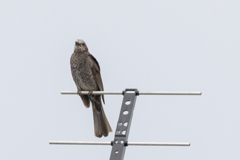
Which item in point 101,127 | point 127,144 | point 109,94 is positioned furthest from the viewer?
point 101,127

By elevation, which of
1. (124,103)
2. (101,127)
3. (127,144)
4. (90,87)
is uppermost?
(90,87)

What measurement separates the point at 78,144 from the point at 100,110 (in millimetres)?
2602

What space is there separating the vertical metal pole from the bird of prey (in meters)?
2.56

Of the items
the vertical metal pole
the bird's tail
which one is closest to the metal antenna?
the vertical metal pole

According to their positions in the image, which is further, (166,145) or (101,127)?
(101,127)

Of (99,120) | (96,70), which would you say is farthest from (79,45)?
(99,120)

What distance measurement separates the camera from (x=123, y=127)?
295 inches

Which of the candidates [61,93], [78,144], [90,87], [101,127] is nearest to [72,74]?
[90,87]

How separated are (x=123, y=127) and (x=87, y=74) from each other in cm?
301

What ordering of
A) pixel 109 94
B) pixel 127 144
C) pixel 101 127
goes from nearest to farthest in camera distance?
pixel 127 144 < pixel 109 94 < pixel 101 127

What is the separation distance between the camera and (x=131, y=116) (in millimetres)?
7570

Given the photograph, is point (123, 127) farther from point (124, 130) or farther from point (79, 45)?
point (79, 45)

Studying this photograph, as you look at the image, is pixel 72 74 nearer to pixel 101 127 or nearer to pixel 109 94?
pixel 101 127

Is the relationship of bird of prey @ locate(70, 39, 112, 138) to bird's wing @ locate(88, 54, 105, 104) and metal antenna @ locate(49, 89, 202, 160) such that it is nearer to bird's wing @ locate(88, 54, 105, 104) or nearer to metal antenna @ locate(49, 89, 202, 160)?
bird's wing @ locate(88, 54, 105, 104)
